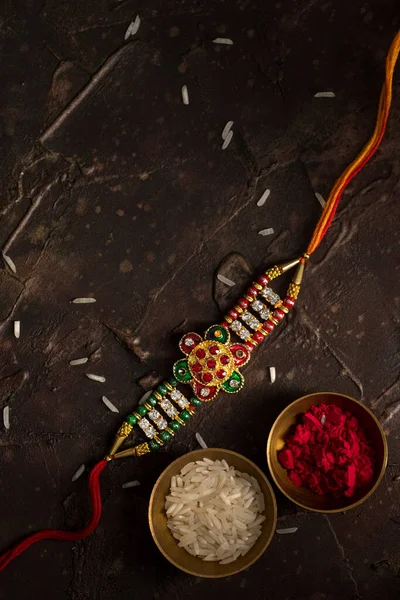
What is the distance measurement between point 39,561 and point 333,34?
7.89 ft

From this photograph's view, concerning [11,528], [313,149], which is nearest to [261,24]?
[313,149]

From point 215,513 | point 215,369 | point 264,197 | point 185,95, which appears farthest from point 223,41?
point 215,513

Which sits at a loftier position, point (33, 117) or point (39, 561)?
point (33, 117)

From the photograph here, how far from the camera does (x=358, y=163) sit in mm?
2656

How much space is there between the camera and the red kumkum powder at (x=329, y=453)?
8.15 feet

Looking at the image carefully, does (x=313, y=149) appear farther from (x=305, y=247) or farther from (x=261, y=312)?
(x=261, y=312)

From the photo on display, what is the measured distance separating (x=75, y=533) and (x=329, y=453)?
3.36ft

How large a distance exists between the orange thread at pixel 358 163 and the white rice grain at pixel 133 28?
99 centimetres

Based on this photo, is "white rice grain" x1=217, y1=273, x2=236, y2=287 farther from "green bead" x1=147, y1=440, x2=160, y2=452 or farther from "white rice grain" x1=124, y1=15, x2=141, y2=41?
"white rice grain" x1=124, y1=15, x2=141, y2=41

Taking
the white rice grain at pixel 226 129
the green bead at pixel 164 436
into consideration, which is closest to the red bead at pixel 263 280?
the white rice grain at pixel 226 129

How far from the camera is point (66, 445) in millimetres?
2713

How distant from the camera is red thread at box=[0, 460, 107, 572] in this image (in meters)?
2.61

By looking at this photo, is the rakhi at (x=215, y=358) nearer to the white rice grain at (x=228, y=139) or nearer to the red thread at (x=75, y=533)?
the red thread at (x=75, y=533)

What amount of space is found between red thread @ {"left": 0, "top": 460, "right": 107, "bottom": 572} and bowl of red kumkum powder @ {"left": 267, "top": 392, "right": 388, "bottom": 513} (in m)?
0.67
